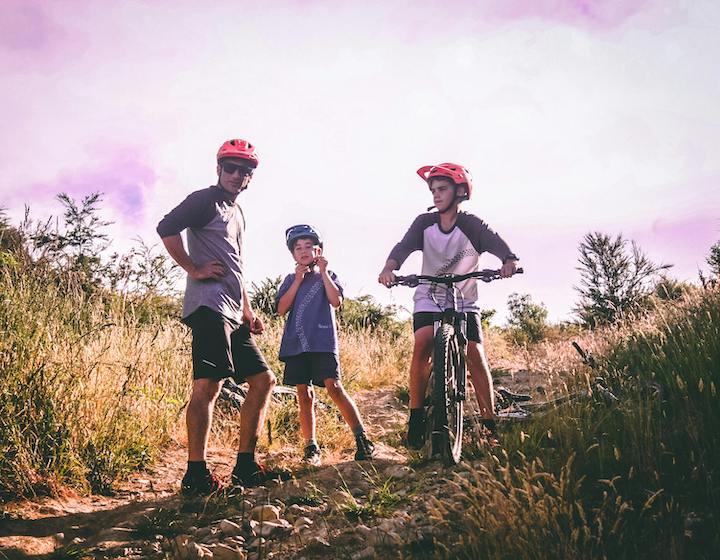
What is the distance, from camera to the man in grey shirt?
342 cm

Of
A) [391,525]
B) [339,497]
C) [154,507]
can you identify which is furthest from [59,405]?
[391,525]

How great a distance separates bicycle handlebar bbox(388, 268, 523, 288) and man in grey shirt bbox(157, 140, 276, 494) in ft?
4.17

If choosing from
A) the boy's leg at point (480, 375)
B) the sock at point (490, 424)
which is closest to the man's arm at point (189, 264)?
the boy's leg at point (480, 375)

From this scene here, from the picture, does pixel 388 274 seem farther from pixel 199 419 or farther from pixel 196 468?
pixel 196 468

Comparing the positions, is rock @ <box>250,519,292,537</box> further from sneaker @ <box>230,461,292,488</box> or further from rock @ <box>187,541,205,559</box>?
sneaker @ <box>230,461,292,488</box>

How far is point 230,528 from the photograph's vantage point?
2.93 meters

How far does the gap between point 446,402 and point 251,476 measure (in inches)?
58.8

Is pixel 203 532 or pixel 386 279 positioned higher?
pixel 386 279

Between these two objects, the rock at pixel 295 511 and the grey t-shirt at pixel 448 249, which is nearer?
the rock at pixel 295 511

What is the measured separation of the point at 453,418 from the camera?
390 centimetres

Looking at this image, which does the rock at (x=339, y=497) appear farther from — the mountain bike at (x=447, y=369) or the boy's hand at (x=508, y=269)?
the boy's hand at (x=508, y=269)

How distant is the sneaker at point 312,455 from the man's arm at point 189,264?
1723 mm

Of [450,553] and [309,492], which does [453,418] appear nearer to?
[309,492]

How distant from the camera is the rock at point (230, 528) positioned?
115 inches
